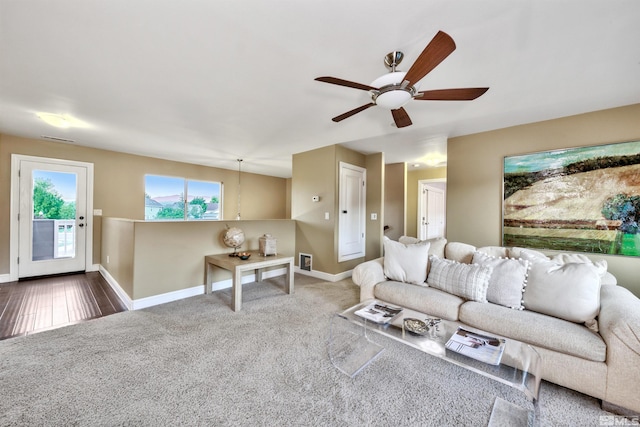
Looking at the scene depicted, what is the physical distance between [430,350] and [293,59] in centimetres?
233

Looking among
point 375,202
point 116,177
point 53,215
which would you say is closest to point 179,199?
point 116,177

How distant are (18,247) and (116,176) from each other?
179 cm

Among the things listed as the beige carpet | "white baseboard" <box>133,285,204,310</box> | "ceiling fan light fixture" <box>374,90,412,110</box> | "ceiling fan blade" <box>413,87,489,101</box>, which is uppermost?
"ceiling fan blade" <box>413,87,489,101</box>

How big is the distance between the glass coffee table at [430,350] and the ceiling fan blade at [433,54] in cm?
180

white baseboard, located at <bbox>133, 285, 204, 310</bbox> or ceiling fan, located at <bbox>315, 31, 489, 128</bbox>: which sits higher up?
ceiling fan, located at <bbox>315, 31, 489, 128</bbox>

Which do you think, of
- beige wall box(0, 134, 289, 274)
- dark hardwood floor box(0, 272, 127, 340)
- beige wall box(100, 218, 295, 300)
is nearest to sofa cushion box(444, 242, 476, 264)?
beige wall box(100, 218, 295, 300)

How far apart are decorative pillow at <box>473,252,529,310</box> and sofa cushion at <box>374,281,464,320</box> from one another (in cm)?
28

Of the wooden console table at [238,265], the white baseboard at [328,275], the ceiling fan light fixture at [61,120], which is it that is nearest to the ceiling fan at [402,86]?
the wooden console table at [238,265]

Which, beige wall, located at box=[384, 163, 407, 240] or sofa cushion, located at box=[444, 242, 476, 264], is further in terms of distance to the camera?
beige wall, located at box=[384, 163, 407, 240]

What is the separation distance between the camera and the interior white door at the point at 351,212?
438 centimetres

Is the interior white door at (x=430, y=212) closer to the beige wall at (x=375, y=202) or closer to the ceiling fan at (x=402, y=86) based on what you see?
the beige wall at (x=375, y=202)

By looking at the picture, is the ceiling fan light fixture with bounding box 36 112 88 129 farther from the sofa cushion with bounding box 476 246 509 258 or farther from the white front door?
the sofa cushion with bounding box 476 246 509 258

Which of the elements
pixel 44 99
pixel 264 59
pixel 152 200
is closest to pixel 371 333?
pixel 264 59

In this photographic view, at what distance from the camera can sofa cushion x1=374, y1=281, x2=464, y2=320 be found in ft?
7.05
